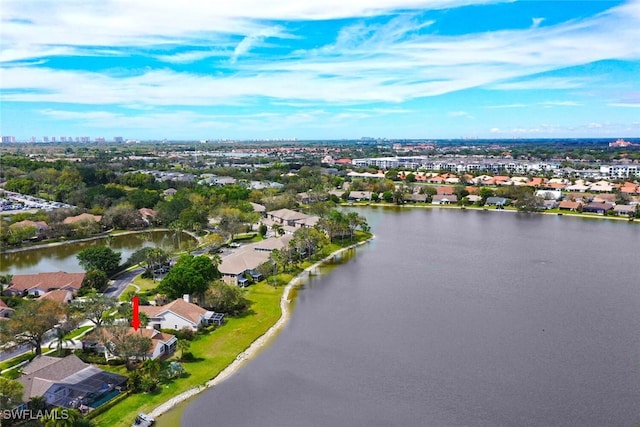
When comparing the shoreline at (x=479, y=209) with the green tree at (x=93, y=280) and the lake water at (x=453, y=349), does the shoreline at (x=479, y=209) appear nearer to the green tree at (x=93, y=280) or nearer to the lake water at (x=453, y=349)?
the lake water at (x=453, y=349)

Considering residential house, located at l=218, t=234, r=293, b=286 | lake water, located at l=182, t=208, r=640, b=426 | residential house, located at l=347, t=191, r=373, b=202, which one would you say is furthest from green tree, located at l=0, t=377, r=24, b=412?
residential house, located at l=347, t=191, r=373, b=202

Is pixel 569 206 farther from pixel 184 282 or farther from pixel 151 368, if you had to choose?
pixel 151 368

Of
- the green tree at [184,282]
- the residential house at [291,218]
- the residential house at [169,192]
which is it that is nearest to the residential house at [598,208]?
the residential house at [291,218]

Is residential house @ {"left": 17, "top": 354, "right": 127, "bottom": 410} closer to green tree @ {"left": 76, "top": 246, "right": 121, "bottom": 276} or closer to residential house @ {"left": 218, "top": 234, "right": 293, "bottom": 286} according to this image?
residential house @ {"left": 218, "top": 234, "right": 293, "bottom": 286}

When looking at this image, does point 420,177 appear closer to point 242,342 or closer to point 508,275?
point 508,275

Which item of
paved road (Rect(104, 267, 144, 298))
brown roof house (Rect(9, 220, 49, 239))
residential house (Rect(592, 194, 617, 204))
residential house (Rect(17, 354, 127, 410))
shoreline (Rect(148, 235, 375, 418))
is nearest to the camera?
residential house (Rect(17, 354, 127, 410))

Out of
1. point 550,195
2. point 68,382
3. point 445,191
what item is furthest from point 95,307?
point 550,195
